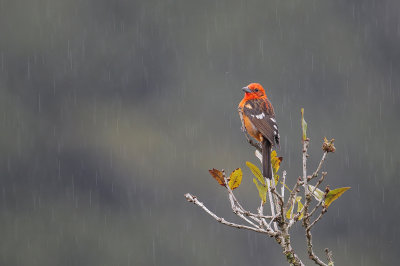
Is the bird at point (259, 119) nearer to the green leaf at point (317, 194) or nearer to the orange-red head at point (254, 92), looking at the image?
the orange-red head at point (254, 92)

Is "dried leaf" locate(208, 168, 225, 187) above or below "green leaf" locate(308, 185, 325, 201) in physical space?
above

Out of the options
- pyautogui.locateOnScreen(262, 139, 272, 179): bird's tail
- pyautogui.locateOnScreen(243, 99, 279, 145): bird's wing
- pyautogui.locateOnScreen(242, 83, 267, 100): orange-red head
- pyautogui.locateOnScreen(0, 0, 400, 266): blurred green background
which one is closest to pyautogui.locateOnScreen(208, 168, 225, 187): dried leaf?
pyautogui.locateOnScreen(262, 139, 272, 179): bird's tail

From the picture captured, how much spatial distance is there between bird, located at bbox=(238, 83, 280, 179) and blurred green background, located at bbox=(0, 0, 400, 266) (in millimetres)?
39167

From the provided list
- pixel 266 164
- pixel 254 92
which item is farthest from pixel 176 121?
pixel 266 164

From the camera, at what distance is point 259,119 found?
4.67m

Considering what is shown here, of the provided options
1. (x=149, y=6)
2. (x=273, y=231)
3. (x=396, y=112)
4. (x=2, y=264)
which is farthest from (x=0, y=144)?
(x=273, y=231)

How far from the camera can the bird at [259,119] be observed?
14.0ft

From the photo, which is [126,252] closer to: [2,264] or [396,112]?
[2,264]

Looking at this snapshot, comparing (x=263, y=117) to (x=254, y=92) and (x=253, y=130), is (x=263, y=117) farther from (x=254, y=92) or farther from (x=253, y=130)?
(x=254, y=92)

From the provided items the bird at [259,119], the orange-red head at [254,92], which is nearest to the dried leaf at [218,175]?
the bird at [259,119]

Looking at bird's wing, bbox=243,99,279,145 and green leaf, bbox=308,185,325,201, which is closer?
green leaf, bbox=308,185,325,201

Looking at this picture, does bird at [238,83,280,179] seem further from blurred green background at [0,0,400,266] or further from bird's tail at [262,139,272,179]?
blurred green background at [0,0,400,266]

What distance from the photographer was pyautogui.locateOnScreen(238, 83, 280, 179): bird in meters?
4.26

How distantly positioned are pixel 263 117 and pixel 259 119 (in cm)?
4
